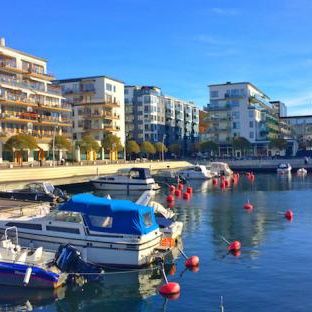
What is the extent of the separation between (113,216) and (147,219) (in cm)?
202

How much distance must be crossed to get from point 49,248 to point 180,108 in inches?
6754

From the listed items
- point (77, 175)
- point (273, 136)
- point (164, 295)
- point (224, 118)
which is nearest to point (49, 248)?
point (164, 295)

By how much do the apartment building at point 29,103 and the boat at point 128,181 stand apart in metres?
27.4

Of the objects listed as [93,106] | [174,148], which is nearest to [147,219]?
[93,106]

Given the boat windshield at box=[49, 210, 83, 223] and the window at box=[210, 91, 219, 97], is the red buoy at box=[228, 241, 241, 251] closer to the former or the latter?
the boat windshield at box=[49, 210, 83, 223]

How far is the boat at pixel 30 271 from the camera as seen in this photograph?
22.7 metres

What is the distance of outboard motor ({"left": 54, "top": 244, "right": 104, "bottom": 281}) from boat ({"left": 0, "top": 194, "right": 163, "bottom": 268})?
1.33 m

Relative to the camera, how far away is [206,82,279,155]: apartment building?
16162cm

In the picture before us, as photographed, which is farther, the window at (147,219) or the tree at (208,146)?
the tree at (208,146)

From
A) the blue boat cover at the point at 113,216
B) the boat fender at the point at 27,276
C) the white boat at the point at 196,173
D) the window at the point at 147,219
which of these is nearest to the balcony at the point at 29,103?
the white boat at the point at 196,173

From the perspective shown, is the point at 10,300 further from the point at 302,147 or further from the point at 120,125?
the point at 302,147

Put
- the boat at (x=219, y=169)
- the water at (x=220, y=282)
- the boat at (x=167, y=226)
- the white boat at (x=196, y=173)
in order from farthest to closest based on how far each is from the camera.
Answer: the boat at (x=219, y=169) < the white boat at (x=196, y=173) < the boat at (x=167, y=226) < the water at (x=220, y=282)

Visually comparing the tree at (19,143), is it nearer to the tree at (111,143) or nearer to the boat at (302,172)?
the tree at (111,143)

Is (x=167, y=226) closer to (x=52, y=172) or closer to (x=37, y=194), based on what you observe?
(x=37, y=194)
